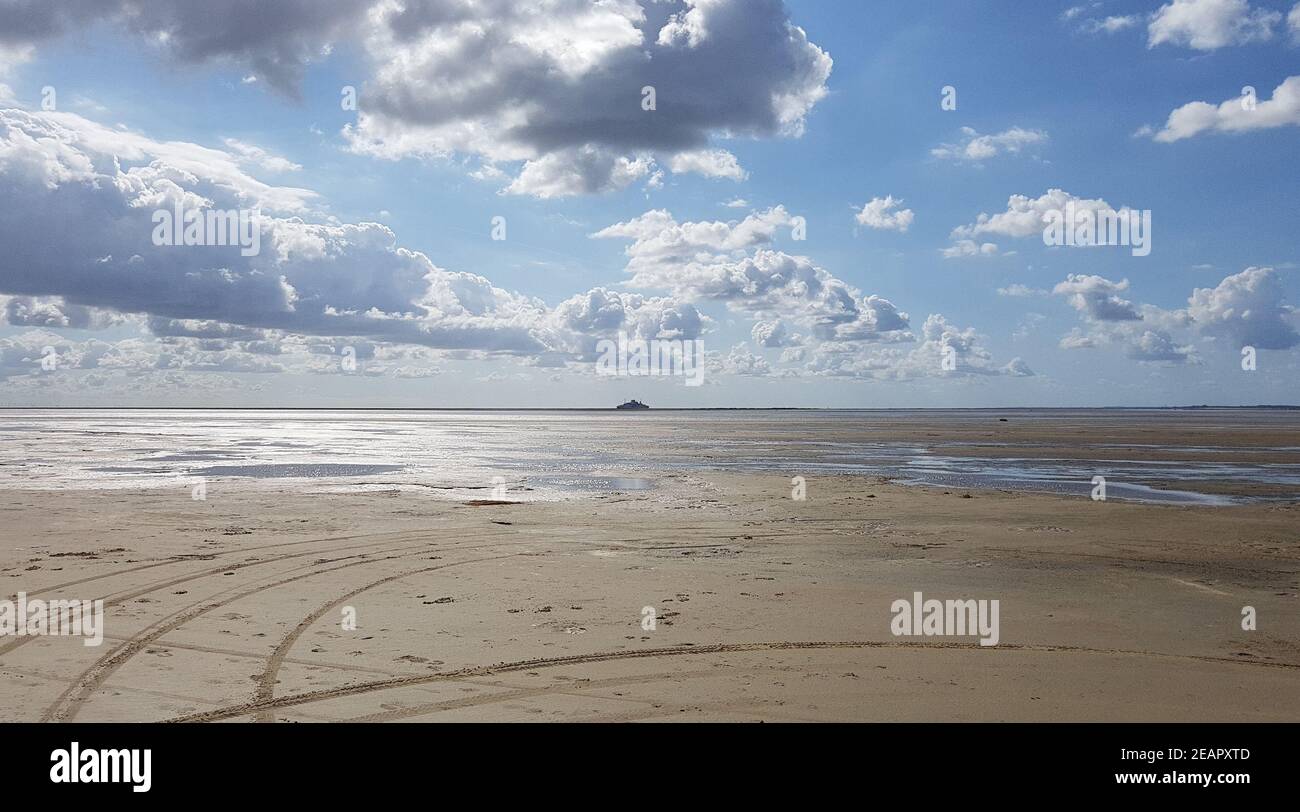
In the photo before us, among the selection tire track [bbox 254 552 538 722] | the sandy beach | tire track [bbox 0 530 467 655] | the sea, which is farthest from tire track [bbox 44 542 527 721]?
the sea

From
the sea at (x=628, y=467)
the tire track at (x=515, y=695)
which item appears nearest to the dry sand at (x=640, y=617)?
the tire track at (x=515, y=695)

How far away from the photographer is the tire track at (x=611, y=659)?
22.7 feet

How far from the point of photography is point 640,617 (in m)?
10.3

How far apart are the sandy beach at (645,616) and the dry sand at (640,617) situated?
0.16 feet

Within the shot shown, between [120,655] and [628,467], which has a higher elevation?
[120,655]

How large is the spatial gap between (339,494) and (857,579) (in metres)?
18.2

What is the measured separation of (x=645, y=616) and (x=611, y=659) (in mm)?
1861

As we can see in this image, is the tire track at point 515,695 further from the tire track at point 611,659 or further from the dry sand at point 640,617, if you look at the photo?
the tire track at point 611,659

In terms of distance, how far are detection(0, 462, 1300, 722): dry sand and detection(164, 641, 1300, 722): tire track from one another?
0.04m

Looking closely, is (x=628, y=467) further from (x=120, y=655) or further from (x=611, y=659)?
(x=120, y=655)

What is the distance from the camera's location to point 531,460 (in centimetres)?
4253

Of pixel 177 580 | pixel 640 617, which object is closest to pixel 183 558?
pixel 177 580

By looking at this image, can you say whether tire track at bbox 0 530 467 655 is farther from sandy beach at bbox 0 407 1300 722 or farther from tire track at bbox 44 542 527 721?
tire track at bbox 44 542 527 721
